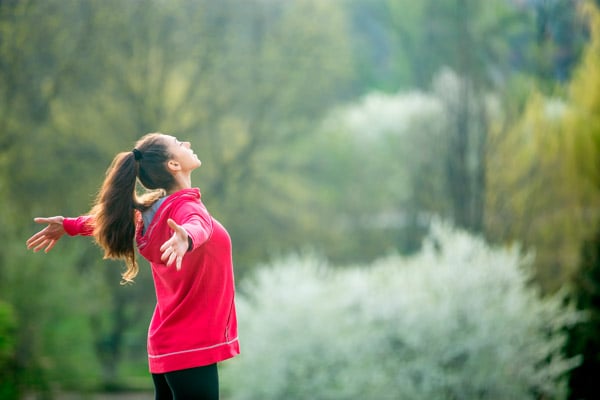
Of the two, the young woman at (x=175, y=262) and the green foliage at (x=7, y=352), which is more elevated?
the green foliage at (x=7, y=352)

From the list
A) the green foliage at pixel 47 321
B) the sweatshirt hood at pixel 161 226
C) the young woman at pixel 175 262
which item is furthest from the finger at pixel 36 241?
the green foliage at pixel 47 321

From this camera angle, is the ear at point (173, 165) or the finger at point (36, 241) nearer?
the ear at point (173, 165)

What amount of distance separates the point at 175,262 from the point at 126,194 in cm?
25

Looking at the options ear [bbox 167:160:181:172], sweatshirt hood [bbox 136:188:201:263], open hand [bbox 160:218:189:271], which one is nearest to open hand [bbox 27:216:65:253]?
sweatshirt hood [bbox 136:188:201:263]

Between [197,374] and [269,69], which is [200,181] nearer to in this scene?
[269,69]

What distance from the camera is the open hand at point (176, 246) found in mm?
1690

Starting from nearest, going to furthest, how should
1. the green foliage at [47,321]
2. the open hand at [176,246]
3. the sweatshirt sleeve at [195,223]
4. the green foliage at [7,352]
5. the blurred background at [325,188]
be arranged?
the open hand at [176,246] < the sweatshirt sleeve at [195,223] < the green foliage at [7,352] < the blurred background at [325,188] < the green foliage at [47,321]

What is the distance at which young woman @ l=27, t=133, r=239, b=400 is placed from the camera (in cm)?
205

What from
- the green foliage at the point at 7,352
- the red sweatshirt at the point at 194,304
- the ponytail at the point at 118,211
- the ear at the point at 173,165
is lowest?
the red sweatshirt at the point at 194,304

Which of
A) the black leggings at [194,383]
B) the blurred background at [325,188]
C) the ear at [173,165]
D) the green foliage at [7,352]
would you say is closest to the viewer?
the black leggings at [194,383]

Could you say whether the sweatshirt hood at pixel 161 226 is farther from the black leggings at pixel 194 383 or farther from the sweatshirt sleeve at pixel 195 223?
the black leggings at pixel 194 383

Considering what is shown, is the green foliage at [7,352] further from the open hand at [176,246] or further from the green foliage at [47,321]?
the open hand at [176,246]

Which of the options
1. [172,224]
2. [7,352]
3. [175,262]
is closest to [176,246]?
[172,224]

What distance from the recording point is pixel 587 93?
371 inches
